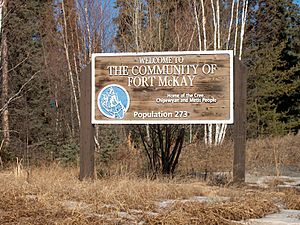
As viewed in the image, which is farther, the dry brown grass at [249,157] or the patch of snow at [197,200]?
A: the dry brown grass at [249,157]

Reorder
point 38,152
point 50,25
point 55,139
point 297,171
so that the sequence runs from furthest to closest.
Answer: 1. point 50,25
2. point 55,139
3. point 38,152
4. point 297,171

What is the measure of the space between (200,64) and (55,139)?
40.2ft

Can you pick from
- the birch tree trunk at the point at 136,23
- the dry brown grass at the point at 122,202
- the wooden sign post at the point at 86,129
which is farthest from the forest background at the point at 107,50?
the dry brown grass at the point at 122,202

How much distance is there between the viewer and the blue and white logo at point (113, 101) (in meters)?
9.72

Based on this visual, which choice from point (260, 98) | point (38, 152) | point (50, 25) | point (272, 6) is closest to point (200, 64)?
point (38, 152)

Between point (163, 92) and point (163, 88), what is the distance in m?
0.08

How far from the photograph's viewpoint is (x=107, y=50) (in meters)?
18.8

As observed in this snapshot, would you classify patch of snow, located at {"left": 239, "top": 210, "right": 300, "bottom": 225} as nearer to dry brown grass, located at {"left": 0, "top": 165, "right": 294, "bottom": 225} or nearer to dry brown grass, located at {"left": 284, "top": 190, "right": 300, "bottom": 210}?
dry brown grass, located at {"left": 0, "top": 165, "right": 294, "bottom": 225}

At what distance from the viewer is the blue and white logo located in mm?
9719

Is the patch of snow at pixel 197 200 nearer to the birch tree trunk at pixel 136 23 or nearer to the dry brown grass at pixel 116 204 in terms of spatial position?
the dry brown grass at pixel 116 204

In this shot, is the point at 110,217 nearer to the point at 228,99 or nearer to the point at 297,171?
the point at 228,99

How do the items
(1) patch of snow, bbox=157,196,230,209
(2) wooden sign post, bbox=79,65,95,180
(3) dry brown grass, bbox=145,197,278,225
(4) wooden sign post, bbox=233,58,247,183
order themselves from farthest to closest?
(2) wooden sign post, bbox=79,65,95,180
(4) wooden sign post, bbox=233,58,247,183
(1) patch of snow, bbox=157,196,230,209
(3) dry brown grass, bbox=145,197,278,225

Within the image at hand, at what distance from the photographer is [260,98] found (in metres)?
29.4

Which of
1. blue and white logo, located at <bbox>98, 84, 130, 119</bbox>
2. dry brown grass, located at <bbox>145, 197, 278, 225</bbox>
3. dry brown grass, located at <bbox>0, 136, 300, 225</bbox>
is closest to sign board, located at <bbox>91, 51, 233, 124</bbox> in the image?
blue and white logo, located at <bbox>98, 84, 130, 119</bbox>
